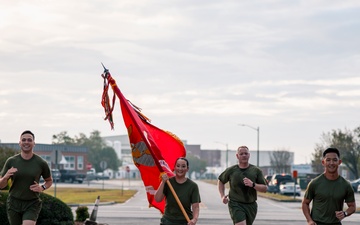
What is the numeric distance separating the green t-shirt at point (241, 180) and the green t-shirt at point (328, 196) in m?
2.93

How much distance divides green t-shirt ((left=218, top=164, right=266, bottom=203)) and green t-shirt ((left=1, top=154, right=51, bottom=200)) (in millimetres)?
3002

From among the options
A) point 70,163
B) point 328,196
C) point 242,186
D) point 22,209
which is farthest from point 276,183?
point 70,163

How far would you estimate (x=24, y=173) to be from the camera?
12609 millimetres

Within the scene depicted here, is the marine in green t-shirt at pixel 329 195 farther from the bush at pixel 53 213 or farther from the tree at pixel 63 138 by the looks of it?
the tree at pixel 63 138

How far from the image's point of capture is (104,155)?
16912 cm

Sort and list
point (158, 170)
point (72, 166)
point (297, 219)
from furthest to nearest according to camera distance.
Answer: point (72, 166)
point (297, 219)
point (158, 170)

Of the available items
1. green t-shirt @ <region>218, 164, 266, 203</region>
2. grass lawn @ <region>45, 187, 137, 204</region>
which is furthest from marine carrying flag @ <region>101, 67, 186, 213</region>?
grass lawn @ <region>45, 187, 137, 204</region>

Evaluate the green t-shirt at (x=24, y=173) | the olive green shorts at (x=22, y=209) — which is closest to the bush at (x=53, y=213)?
the olive green shorts at (x=22, y=209)

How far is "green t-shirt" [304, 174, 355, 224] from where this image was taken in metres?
11.2

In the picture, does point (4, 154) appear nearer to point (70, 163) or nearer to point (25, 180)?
point (25, 180)

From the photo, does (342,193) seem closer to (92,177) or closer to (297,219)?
(297,219)

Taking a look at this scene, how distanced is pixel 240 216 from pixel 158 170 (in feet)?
6.21

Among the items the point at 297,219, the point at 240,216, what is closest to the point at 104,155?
the point at 297,219

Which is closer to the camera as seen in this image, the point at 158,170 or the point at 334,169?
the point at 334,169
